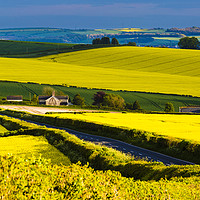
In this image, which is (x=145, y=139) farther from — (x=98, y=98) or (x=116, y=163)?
(x=98, y=98)

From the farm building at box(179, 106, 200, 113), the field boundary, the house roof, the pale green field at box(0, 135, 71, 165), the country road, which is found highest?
the pale green field at box(0, 135, 71, 165)

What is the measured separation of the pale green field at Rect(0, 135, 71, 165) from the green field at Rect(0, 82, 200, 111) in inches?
2742

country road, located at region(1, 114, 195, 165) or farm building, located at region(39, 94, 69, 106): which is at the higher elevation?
country road, located at region(1, 114, 195, 165)

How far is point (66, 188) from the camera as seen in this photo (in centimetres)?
1372

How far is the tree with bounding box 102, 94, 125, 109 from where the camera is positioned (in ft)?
361

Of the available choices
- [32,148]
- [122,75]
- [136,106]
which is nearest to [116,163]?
[32,148]

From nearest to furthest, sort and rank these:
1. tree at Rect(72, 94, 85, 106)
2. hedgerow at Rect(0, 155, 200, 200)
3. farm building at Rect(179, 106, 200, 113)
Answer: hedgerow at Rect(0, 155, 200, 200) → farm building at Rect(179, 106, 200, 113) → tree at Rect(72, 94, 85, 106)

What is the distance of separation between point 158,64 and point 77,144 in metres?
167

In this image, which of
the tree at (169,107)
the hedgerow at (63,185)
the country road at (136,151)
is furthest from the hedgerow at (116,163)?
the tree at (169,107)

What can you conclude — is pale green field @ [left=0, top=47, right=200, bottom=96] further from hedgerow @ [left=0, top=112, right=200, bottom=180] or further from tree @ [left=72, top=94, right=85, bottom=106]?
hedgerow @ [left=0, top=112, right=200, bottom=180]

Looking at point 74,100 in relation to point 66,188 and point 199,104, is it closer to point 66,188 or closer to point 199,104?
point 199,104

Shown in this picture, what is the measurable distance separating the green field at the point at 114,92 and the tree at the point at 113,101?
10.9 ft

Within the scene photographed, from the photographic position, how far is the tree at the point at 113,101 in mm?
109938

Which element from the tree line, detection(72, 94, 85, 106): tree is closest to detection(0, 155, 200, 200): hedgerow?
the tree line
